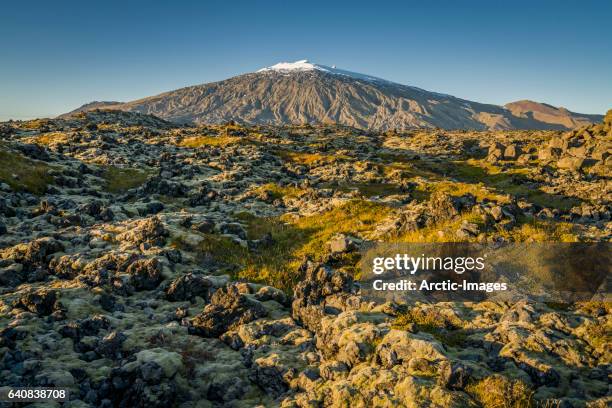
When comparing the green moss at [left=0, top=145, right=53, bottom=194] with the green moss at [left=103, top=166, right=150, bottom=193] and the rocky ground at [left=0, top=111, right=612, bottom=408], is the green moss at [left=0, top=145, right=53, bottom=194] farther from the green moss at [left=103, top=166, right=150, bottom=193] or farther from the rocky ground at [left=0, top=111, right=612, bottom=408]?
the green moss at [left=103, top=166, right=150, bottom=193]

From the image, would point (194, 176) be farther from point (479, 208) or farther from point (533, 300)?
point (533, 300)

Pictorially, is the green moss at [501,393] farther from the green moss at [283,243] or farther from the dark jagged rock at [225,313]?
the green moss at [283,243]

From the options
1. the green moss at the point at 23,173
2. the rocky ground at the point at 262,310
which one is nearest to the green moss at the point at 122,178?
the rocky ground at the point at 262,310

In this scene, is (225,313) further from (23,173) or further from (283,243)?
(23,173)

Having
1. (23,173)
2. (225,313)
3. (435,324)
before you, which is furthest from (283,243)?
→ (23,173)

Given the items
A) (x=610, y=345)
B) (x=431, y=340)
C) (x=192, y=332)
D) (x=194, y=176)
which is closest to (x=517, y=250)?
(x=610, y=345)
